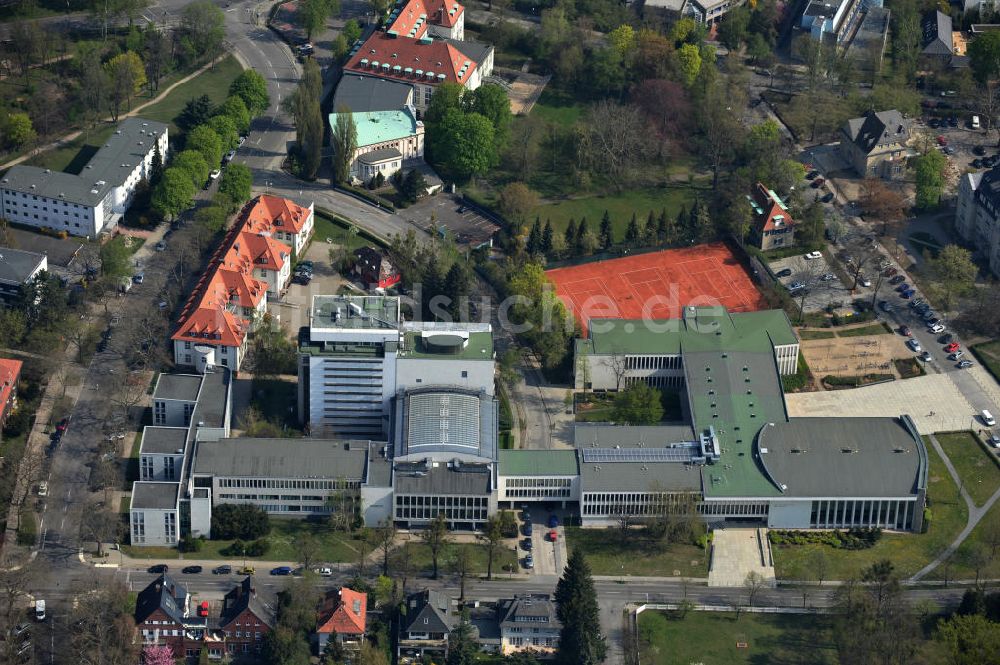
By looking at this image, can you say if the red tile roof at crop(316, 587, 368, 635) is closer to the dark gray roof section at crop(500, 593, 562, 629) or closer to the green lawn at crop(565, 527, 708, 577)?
the dark gray roof section at crop(500, 593, 562, 629)

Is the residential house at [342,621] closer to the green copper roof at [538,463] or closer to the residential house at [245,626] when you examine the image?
the residential house at [245,626]

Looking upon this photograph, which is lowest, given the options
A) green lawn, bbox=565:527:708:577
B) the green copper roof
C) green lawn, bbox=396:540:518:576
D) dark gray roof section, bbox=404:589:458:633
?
green lawn, bbox=396:540:518:576

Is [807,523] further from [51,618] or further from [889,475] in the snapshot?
[51,618]

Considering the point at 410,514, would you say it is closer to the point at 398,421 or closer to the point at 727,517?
the point at 398,421

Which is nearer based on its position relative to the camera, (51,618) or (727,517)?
(51,618)

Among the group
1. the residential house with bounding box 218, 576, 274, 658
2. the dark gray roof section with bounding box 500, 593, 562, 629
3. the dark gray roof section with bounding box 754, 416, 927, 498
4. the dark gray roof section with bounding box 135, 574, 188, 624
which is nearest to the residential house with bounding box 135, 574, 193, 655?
the dark gray roof section with bounding box 135, 574, 188, 624

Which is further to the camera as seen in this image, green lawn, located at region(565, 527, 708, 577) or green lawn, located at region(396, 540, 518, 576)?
green lawn, located at region(565, 527, 708, 577)

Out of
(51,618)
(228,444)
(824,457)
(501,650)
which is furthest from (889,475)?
(51,618)
